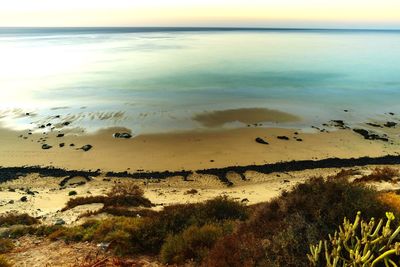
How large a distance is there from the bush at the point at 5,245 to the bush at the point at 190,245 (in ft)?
15.5

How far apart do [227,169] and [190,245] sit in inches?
655

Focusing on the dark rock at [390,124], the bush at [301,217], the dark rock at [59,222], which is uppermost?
the bush at [301,217]

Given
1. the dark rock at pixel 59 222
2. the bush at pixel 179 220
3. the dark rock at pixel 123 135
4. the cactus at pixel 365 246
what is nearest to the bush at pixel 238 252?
the cactus at pixel 365 246

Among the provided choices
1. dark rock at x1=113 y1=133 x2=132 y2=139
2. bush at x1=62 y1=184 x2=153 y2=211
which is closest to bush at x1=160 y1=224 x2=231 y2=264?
bush at x1=62 y1=184 x2=153 y2=211

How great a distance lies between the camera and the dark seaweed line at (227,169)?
82.1ft

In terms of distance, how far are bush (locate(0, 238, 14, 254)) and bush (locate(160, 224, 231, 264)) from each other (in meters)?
4.71

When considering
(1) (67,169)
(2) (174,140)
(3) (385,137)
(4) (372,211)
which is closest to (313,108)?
(3) (385,137)

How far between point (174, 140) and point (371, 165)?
16.1m

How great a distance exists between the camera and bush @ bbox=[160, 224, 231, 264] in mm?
8875

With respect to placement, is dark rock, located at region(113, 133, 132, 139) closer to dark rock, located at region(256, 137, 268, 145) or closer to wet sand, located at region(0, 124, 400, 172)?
wet sand, located at region(0, 124, 400, 172)

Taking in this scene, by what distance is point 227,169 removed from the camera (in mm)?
25641

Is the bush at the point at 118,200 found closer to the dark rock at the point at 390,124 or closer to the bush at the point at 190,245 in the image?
the bush at the point at 190,245

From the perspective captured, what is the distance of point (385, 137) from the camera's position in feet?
106

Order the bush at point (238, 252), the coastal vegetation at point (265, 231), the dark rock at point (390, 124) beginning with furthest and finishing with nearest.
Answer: the dark rock at point (390, 124) → the bush at point (238, 252) → the coastal vegetation at point (265, 231)
